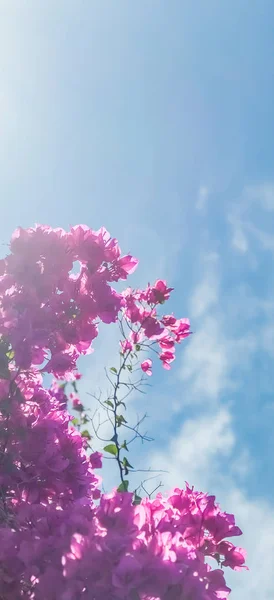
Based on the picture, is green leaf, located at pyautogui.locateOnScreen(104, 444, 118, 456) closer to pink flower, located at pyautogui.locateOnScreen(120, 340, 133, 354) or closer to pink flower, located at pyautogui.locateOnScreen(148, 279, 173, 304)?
pink flower, located at pyautogui.locateOnScreen(120, 340, 133, 354)

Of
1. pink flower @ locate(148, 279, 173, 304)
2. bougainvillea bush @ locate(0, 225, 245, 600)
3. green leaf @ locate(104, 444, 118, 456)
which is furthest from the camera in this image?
pink flower @ locate(148, 279, 173, 304)

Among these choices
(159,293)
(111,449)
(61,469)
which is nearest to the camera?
(61,469)

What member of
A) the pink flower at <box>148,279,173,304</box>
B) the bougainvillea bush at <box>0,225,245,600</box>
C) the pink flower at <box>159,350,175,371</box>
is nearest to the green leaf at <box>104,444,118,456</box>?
the bougainvillea bush at <box>0,225,245,600</box>

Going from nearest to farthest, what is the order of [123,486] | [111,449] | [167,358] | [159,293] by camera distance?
[123,486] → [111,449] → [159,293] → [167,358]

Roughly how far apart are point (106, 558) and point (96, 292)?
167 centimetres

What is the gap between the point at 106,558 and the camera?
2.09 metres

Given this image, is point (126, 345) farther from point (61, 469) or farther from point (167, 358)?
point (61, 469)

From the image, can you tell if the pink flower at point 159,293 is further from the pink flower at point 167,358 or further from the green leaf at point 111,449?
the green leaf at point 111,449

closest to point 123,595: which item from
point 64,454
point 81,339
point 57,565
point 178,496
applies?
point 57,565

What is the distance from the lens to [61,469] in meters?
3.17

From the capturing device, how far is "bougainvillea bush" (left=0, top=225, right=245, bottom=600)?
224 centimetres

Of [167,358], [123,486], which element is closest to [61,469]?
[123,486]

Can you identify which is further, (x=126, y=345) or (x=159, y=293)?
(x=126, y=345)

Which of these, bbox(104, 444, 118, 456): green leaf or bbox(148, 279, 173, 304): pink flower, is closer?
bbox(104, 444, 118, 456): green leaf
